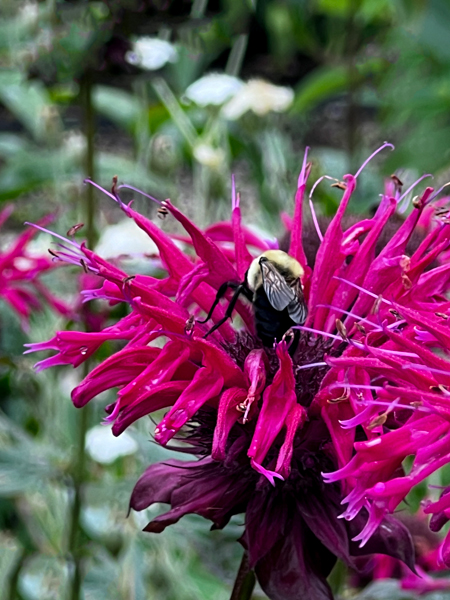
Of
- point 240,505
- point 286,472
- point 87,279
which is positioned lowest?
point 87,279

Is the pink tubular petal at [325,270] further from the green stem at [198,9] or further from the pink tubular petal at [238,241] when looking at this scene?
the green stem at [198,9]

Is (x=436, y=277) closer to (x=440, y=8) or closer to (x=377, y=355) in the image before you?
(x=377, y=355)


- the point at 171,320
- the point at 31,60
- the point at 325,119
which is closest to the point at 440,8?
the point at 31,60

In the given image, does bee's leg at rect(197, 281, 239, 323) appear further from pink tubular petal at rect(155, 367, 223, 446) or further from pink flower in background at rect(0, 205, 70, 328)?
pink flower in background at rect(0, 205, 70, 328)

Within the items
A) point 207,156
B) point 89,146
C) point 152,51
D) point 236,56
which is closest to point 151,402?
point 89,146

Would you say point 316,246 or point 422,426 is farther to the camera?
point 316,246

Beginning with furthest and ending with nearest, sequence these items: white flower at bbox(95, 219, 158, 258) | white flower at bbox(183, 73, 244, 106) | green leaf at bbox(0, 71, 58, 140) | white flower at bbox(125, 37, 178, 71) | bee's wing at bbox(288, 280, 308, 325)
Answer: green leaf at bbox(0, 71, 58, 140) < white flower at bbox(183, 73, 244, 106) < white flower at bbox(125, 37, 178, 71) < white flower at bbox(95, 219, 158, 258) < bee's wing at bbox(288, 280, 308, 325)

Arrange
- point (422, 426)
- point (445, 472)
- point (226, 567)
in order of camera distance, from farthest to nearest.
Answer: point (445, 472) < point (226, 567) < point (422, 426)

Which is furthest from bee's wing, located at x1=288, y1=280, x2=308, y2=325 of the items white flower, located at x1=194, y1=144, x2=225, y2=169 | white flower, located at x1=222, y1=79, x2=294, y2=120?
white flower, located at x1=222, y1=79, x2=294, y2=120
